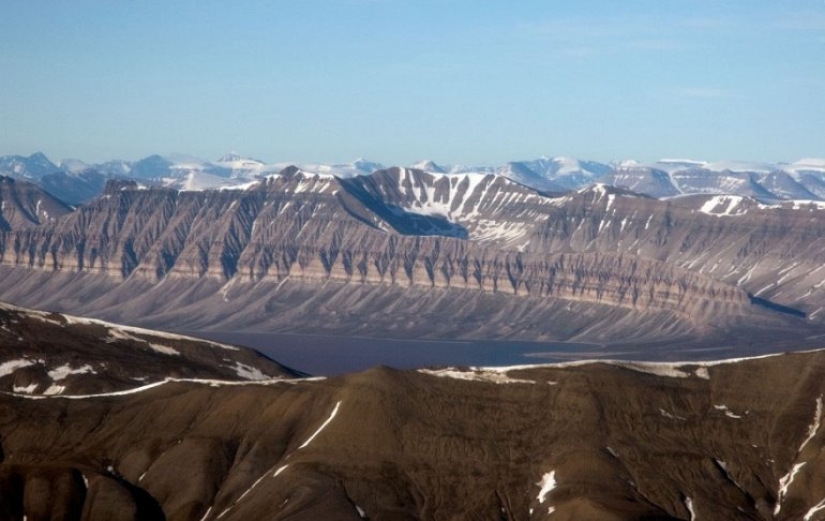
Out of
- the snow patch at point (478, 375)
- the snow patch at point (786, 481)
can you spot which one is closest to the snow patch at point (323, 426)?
the snow patch at point (478, 375)

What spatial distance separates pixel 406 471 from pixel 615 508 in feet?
84.9

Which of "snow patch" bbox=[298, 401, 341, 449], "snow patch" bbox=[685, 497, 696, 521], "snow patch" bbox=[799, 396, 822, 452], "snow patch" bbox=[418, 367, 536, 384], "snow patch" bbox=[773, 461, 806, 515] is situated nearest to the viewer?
"snow patch" bbox=[685, 497, 696, 521]

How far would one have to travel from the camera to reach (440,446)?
561ft

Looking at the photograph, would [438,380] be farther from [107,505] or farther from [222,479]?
[107,505]

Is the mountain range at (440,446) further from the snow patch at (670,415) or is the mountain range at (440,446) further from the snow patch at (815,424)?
the snow patch at (670,415)

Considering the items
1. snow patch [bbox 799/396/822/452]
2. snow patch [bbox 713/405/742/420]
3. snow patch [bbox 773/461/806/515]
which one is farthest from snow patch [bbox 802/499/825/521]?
snow patch [bbox 713/405/742/420]

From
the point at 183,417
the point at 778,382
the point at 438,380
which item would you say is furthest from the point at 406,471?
the point at 778,382

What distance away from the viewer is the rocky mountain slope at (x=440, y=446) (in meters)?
160

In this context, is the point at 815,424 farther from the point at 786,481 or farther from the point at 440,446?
the point at 440,446

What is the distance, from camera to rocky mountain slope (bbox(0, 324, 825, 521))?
159875 mm

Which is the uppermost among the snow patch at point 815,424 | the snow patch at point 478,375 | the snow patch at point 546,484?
the snow patch at point 478,375

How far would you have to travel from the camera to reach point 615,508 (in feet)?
497

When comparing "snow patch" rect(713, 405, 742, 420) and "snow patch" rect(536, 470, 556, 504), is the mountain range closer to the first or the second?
"snow patch" rect(713, 405, 742, 420)

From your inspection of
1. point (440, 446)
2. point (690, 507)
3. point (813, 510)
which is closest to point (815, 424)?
point (813, 510)
